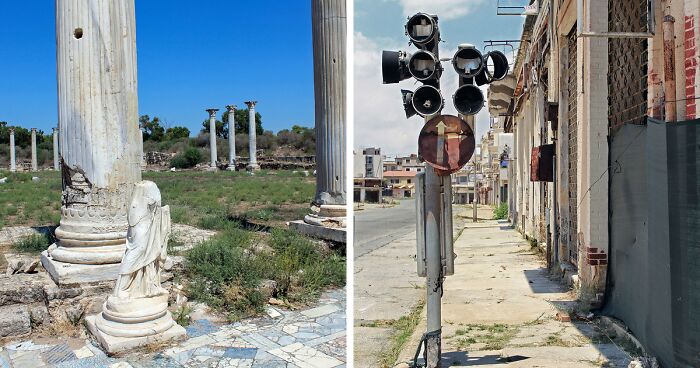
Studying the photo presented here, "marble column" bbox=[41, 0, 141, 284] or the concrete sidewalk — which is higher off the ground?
"marble column" bbox=[41, 0, 141, 284]

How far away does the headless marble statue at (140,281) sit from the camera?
6273 millimetres

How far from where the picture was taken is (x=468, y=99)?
5.20 metres

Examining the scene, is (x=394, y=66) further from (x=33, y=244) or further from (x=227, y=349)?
(x=33, y=244)

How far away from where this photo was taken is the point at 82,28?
26.1 ft

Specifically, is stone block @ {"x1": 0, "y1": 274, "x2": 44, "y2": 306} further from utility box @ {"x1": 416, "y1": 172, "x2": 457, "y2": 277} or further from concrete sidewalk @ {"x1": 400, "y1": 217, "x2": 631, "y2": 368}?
utility box @ {"x1": 416, "y1": 172, "x2": 457, "y2": 277}

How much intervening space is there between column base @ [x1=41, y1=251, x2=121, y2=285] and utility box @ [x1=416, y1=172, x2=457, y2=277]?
402cm

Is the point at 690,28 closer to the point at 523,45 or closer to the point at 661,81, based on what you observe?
the point at 661,81

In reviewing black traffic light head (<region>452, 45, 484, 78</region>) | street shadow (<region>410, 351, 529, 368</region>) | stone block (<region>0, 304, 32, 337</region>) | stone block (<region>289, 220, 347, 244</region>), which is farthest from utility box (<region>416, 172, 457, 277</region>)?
stone block (<region>289, 220, 347, 244</region>)

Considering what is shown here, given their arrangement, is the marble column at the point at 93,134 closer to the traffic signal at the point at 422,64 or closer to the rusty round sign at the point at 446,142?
the traffic signal at the point at 422,64

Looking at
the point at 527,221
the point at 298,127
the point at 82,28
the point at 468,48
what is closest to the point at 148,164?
the point at 298,127

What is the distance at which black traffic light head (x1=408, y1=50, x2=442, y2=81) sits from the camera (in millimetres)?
5070

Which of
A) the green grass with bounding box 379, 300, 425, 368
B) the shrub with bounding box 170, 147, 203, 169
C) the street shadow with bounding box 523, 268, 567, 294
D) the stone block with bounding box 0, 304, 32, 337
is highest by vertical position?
the shrub with bounding box 170, 147, 203, 169

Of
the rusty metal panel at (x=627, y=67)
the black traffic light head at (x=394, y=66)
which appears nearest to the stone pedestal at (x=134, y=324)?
the black traffic light head at (x=394, y=66)

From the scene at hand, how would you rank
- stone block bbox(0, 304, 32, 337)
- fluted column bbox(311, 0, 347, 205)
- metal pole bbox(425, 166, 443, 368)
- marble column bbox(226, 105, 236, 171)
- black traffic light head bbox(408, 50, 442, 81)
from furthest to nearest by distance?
marble column bbox(226, 105, 236, 171) → fluted column bbox(311, 0, 347, 205) → stone block bbox(0, 304, 32, 337) → metal pole bbox(425, 166, 443, 368) → black traffic light head bbox(408, 50, 442, 81)
